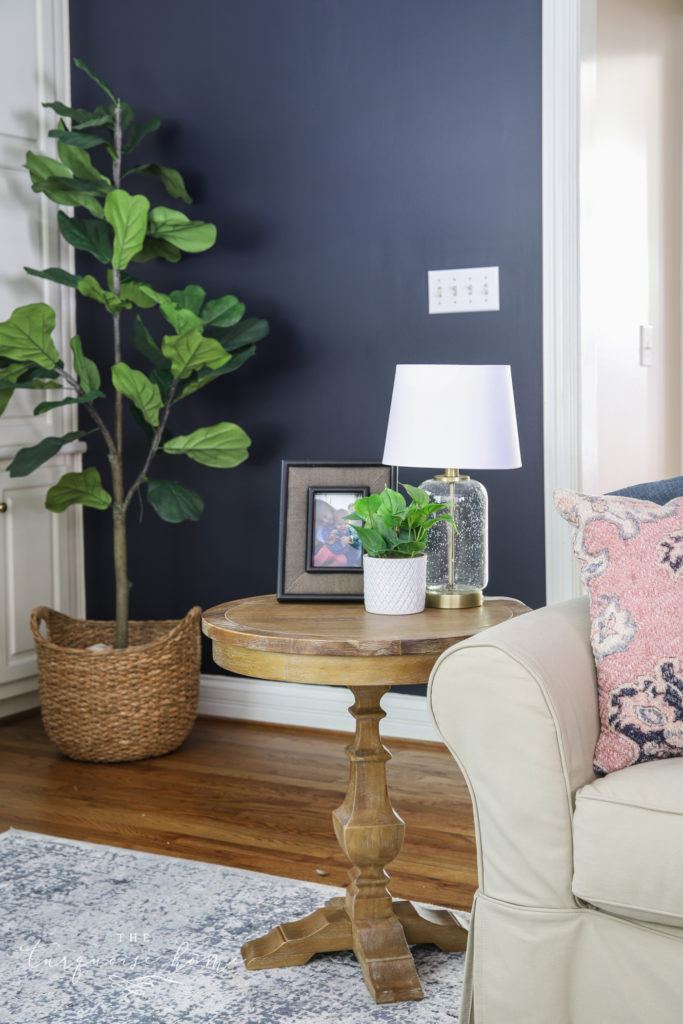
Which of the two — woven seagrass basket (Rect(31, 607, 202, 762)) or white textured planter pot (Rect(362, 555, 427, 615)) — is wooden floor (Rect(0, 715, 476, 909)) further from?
white textured planter pot (Rect(362, 555, 427, 615))

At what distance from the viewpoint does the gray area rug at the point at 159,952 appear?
1670 mm

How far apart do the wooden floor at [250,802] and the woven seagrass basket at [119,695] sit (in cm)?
6

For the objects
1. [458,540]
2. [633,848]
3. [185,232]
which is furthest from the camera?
[185,232]

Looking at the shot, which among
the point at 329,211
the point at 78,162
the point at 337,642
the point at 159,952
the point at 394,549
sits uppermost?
the point at 78,162

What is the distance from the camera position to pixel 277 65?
3150 mm

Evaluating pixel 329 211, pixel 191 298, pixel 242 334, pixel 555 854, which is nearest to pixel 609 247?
pixel 329 211

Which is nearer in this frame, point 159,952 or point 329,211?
point 159,952

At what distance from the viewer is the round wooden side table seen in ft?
5.27

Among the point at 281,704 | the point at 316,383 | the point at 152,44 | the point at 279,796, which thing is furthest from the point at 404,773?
the point at 152,44

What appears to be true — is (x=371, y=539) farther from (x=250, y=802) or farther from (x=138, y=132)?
(x=138, y=132)

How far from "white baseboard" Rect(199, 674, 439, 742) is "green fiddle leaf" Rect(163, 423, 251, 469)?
0.70 meters

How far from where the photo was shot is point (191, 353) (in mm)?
2848

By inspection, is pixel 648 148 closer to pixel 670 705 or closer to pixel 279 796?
pixel 279 796

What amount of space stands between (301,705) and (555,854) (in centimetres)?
188
